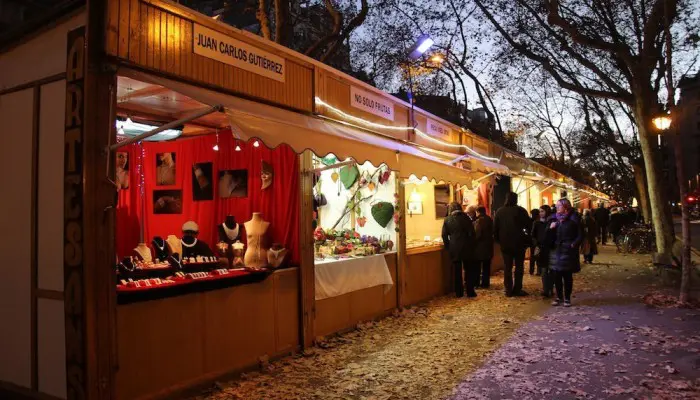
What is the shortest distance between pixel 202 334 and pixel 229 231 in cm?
189

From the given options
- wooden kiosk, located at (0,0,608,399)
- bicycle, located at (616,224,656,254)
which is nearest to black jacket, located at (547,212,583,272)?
wooden kiosk, located at (0,0,608,399)

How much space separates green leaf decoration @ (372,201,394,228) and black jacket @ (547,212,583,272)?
3033 millimetres

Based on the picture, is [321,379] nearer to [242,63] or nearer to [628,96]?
[242,63]

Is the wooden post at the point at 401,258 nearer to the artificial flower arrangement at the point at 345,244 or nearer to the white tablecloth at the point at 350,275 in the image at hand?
the artificial flower arrangement at the point at 345,244

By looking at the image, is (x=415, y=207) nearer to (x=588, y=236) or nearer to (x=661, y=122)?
(x=661, y=122)

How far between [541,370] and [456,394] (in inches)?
50.3

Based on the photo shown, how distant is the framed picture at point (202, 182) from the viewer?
726 centimetres

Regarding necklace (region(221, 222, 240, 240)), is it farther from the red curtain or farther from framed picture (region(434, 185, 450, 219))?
framed picture (region(434, 185, 450, 219))

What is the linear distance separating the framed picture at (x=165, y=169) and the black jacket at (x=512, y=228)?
6336 millimetres

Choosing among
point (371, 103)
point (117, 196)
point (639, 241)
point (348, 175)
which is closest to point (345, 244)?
point (348, 175)

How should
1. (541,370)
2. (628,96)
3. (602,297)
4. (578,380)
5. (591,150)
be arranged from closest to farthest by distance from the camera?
(578,380) → (541,370) → (602,297) → (628,96) → (591,150)

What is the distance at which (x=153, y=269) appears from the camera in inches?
210

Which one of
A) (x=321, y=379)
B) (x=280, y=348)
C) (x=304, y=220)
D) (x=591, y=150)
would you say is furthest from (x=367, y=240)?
(x=591, y=150)

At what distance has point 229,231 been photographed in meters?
6.72
